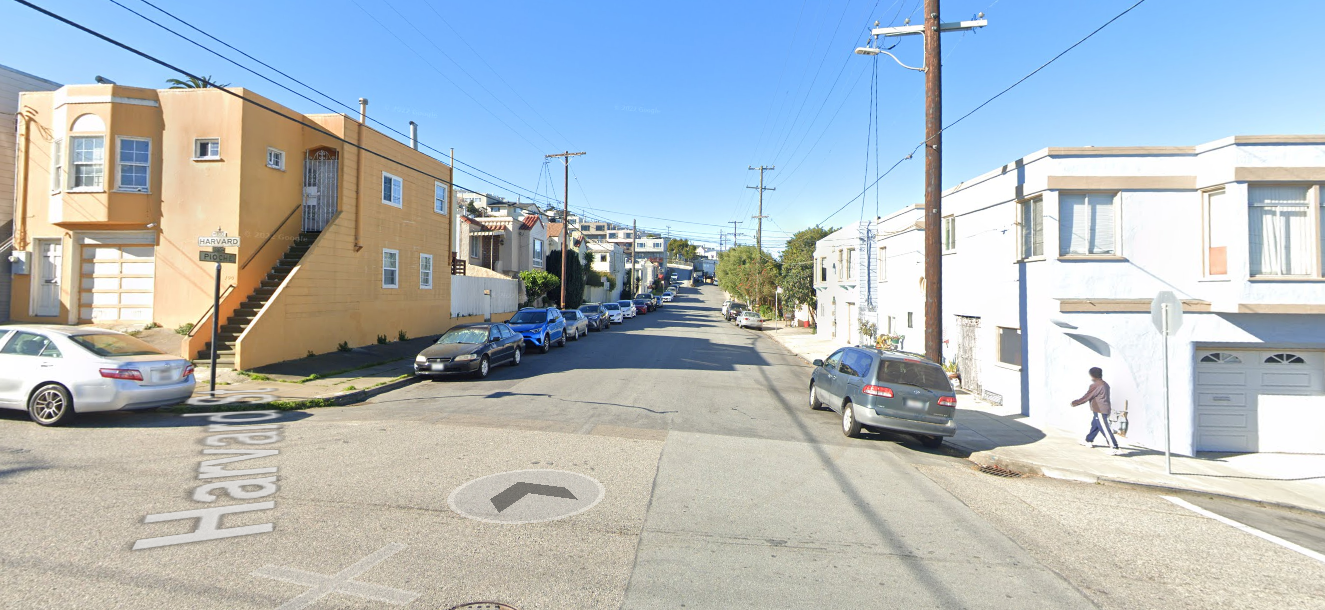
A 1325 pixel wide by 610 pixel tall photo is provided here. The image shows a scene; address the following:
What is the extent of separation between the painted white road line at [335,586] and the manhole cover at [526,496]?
1.36 meters

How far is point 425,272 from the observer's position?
2352 centimetres

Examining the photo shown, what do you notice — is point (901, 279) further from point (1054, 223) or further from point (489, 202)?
point (489, 202)

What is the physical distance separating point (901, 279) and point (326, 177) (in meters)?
18.9

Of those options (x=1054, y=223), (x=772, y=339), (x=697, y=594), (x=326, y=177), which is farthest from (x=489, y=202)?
(x=697, y=594)

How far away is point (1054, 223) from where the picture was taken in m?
12.6

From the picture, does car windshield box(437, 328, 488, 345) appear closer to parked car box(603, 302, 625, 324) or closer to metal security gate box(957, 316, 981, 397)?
metal security gate box(957, 316, 981, 397)

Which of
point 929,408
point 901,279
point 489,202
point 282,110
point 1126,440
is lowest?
point 1126,440

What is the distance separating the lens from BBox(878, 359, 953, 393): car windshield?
10312 millimetres

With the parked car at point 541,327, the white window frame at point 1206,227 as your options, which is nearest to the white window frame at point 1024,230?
the white window frame at point 1206,227

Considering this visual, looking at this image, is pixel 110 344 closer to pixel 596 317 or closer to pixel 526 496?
pixel 526 496

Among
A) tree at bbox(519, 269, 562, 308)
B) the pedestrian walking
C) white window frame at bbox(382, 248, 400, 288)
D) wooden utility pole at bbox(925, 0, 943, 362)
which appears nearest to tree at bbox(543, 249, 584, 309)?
tree at bbox(519, 269, 562, 308)

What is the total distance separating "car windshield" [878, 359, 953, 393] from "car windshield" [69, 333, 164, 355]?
11.7m

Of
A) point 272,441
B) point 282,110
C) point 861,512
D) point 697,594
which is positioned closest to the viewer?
point 697,594

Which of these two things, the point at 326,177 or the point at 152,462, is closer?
the point at 152,462
